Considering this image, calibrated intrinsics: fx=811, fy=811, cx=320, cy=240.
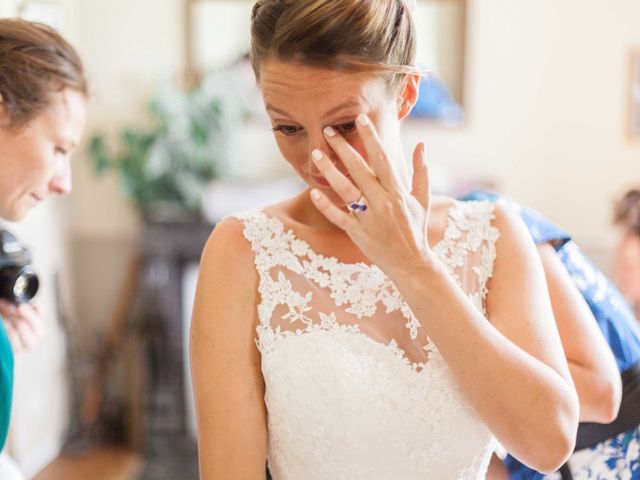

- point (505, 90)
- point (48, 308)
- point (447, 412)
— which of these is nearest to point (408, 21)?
point (447, 412)

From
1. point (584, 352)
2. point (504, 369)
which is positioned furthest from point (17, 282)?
point (584, 352)

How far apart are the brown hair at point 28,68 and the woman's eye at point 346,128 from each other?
573 millimetres

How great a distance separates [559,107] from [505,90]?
0.87ft

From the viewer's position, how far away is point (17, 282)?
58.4 inches

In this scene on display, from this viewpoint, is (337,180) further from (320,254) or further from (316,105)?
(320,254)

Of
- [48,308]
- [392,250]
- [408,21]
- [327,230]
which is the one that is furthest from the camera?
[48,308]

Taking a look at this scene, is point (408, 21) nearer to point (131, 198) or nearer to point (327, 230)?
point (327, 230)

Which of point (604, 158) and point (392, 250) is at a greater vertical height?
point (392, 250)

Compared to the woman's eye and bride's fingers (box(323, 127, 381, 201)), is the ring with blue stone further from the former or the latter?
the woman's eye

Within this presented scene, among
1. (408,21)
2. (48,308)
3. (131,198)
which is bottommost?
(48,308)

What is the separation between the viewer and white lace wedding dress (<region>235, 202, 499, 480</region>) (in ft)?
3.92

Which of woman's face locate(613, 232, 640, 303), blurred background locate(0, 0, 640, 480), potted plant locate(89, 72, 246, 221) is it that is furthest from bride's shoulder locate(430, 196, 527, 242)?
potted plant locate(89, 72, 246, 221)

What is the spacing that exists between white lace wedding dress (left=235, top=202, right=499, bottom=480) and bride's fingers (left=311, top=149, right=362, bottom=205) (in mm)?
256

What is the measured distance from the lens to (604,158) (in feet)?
12.5
